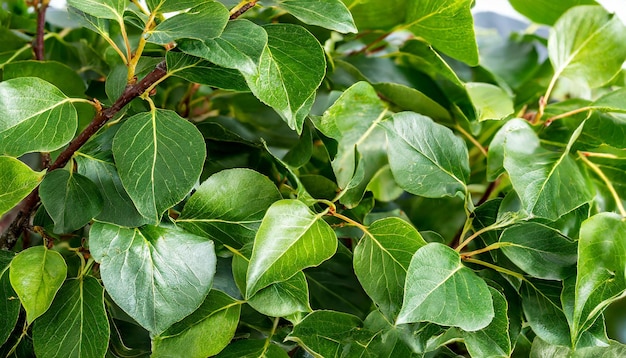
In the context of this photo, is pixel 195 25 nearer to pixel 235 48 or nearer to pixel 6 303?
pixel 235 48

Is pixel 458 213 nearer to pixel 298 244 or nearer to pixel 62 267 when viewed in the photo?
pixel 298 244

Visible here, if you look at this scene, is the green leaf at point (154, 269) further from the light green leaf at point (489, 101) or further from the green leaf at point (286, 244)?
the light green leaf at point (489, 101)

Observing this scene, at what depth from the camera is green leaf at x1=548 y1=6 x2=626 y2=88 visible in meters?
0.61

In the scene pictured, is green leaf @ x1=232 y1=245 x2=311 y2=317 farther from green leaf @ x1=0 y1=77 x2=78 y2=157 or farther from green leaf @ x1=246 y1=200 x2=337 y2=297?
green leaf @ x1=0 y1=77 x2=78 y2=157

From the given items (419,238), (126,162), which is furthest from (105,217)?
(419,238)

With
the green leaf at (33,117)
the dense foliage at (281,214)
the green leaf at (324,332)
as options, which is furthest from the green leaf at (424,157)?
the green leaf at (33,117)

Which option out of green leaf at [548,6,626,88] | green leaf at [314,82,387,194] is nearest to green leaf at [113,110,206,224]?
green leaf at [314,82,387,194]

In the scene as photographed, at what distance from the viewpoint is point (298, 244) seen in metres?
0.42

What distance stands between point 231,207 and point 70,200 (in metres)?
0.10

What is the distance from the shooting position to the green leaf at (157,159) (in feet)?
1.26

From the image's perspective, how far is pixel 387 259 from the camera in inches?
17.4

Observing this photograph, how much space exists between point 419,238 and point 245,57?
0.16 m

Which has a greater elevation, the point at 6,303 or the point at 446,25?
the point at 446,25

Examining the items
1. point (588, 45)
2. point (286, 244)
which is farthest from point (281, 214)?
point (588, 45)
